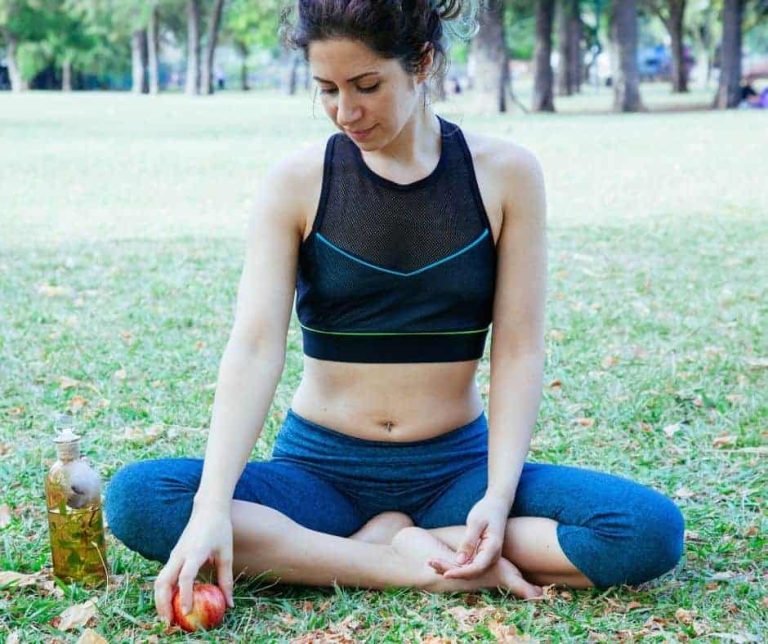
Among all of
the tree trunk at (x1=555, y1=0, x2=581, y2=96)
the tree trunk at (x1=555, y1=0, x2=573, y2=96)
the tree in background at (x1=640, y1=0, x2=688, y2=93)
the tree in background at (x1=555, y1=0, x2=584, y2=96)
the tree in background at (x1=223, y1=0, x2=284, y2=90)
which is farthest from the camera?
the tree in background at (x1=223, y1=0, x2=284, y2=90)

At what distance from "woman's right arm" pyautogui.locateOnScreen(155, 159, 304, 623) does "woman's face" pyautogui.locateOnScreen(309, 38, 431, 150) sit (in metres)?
0.28

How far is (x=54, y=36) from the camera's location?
5306 cm

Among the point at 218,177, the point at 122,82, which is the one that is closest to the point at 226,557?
the point at 218,177

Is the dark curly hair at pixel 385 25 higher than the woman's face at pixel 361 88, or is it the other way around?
the dark curly hair at pixel 385 25

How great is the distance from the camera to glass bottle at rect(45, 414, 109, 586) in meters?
2.97

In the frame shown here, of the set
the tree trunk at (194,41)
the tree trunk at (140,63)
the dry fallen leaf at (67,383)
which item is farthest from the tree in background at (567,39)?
the dry fallen leaf at (67,383)

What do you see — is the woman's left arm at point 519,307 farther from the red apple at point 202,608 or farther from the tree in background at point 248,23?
the tree in background at point 248,23

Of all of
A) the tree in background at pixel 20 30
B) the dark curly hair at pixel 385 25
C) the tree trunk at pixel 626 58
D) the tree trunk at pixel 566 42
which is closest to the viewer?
the dark curly hair at pixel 385 25

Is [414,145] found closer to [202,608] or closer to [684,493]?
[202,608]

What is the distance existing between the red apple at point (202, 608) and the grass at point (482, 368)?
4 centimetres

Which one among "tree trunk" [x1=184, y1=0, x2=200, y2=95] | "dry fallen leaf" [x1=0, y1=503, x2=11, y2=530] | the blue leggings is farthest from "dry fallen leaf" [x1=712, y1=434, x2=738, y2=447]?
"tree trunk" [x1=184, y1=0, x2=200, y2=95]

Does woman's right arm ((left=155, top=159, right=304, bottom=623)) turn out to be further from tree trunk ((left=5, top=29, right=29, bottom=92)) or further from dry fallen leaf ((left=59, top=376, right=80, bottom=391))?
tree trunk ((left=5, top=29, right=29, bottom=92))

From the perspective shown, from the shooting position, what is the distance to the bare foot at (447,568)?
9.53 feet

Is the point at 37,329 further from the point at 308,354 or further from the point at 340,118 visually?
the point at 340,118
